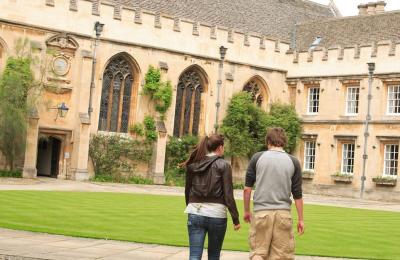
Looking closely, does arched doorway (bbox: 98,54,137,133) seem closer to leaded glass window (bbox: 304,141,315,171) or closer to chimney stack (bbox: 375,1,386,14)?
leaded glass window (bbox: 304,141,315,171)

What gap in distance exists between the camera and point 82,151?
32.0 metres

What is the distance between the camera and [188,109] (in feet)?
121

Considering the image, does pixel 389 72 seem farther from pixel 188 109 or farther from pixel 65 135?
pixel 65 135

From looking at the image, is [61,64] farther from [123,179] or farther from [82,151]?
[123,179]

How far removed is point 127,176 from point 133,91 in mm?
4055

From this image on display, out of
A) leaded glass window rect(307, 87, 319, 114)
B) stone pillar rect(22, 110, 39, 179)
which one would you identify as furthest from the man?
leaded glass window rect(307, 87, 319, 114)

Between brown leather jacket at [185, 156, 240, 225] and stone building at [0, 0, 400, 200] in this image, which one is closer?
brown leather jacket at [185, 156, 240, 225]

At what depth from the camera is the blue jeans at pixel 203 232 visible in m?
7.93

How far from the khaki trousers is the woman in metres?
0.30

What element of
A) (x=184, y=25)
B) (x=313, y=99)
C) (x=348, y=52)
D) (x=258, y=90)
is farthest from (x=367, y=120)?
(x=184, y=25)

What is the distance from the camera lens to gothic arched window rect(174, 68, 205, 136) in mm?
36594

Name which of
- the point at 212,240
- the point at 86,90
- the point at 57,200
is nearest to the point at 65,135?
the point at 86,90

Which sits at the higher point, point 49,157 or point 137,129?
point 137,129

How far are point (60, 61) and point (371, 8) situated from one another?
20144 millimetres
